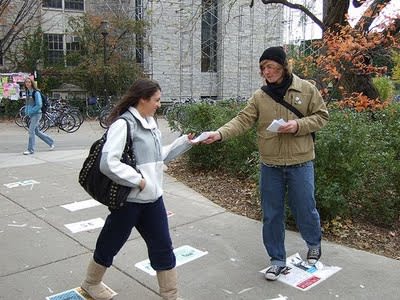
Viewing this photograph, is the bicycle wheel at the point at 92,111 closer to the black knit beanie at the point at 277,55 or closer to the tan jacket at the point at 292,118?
the tan jacket at the point at 292,118

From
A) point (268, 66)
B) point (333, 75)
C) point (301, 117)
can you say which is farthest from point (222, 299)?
point (333, 75)

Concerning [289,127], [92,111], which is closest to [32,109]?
[289,127]

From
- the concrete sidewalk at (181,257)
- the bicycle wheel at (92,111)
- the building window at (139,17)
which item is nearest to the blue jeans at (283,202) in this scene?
the concrete sidewalk at (181,257)

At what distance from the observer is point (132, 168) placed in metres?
2.96

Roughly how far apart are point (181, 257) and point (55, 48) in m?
25.2

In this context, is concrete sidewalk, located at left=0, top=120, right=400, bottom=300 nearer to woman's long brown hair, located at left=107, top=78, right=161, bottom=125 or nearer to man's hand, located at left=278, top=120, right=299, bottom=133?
man's hand, located at left=278, top=120, right=299, bottom=133

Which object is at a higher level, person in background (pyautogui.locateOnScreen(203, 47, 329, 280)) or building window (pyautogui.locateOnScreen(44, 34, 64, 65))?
building window (pyautogui.locateOnScreen(44, 34, 64, 65))

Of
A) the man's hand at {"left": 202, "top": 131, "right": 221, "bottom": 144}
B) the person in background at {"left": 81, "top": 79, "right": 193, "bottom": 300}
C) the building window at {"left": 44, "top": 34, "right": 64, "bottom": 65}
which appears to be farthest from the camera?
the building window at {"left": 44, "top": 34, "right": 64, "bottom": 65}

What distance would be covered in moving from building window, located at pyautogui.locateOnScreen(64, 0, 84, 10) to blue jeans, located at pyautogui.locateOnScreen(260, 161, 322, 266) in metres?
27.2

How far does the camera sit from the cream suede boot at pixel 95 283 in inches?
129

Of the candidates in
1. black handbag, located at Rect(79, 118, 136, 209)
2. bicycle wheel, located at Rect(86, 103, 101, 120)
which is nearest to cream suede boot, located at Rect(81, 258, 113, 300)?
black handbag, located at Rect(79, 118, 136, 209)

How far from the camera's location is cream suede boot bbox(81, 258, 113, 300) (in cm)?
328

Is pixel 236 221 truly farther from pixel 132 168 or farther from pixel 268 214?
pixel 132 168

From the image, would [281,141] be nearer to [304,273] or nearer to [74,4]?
[304,273]
